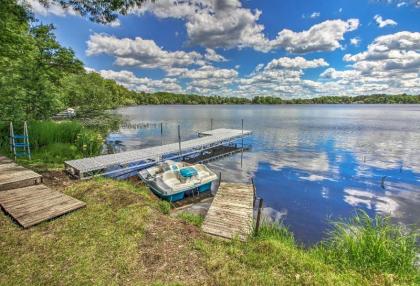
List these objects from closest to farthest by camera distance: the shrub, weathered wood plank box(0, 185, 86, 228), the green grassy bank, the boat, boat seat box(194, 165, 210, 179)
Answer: weathered wood plank box(0, 185, 86, 228), the boat, the green grassy bank, the shrub, boat seat box(194, 165, 210, 179)

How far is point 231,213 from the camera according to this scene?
8.79 m

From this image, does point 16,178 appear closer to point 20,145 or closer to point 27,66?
point 20,145

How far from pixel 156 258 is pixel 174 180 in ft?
24.5

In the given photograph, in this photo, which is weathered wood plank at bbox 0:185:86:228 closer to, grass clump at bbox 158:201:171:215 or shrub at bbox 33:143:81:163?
grass clump at bbox 158:201:171:215

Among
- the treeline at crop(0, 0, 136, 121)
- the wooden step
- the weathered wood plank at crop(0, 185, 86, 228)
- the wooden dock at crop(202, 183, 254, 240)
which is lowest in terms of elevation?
the wooden dock at crop(202, 183, 254, 240)

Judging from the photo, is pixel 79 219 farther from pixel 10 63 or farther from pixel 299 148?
pixel 299 148

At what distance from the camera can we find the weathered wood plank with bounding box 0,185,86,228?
5.75 metres

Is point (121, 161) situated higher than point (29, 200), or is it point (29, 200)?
point (29, 200)

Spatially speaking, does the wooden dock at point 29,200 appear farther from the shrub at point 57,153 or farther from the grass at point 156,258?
the shrub at point 57,153

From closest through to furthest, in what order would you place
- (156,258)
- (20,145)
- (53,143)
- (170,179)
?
(156,258) → (20,145) → (170,179) → (53,143)

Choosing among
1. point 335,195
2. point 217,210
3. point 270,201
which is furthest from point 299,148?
point 217,210

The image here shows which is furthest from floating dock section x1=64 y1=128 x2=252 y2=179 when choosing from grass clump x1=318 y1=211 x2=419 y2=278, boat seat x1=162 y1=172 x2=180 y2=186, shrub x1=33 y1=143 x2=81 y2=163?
grass clump x1=318 y1=211 x2=419 y2=278

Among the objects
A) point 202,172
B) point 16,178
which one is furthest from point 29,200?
point 202,172

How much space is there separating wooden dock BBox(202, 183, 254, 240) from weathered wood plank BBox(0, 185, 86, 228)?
159 inches
